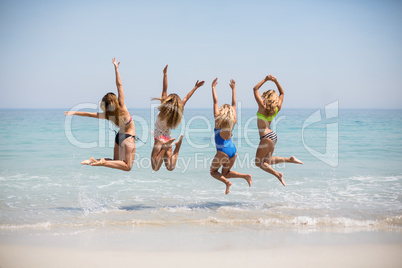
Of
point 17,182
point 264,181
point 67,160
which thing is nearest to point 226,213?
point 264,181

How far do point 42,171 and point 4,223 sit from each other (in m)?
5.77

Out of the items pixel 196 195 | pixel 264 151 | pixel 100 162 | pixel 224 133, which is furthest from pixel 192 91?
pixel 196 195

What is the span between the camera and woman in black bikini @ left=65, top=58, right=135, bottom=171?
662cm

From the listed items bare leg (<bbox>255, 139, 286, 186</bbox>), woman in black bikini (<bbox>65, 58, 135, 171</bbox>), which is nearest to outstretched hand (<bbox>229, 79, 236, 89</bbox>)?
bare leg (<bbox>255, 139, 286, 186</bbox>)

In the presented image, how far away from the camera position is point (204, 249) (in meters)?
5.80

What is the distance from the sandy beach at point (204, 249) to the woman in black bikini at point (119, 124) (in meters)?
1.24

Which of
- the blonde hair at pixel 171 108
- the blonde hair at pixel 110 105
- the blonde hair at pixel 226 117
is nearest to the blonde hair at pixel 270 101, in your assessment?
the blonde hair at pixel 226 117

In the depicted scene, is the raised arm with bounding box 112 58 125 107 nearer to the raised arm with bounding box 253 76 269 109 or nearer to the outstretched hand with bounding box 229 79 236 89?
the outstretched hand with bounding box 229 79 236 89

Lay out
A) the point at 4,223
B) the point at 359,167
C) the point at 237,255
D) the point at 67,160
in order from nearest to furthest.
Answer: the point at 237,255 → the point at 4,223 → the point at 359,167 → the point at 67,160

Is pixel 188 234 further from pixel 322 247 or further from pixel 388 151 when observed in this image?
pixel 388 151

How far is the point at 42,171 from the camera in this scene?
12.7 meters

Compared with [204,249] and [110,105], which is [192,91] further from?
[204,249]

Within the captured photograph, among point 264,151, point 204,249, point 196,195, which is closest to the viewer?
point 204,249

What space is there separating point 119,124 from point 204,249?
269 centimetres
